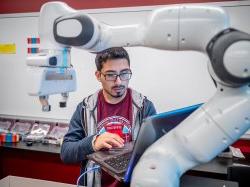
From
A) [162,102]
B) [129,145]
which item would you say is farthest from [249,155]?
[129,145]

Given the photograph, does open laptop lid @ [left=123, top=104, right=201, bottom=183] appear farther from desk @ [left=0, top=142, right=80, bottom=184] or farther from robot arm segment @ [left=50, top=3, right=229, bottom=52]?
desk @ [left=0, top=142, right=80, bottom=184]

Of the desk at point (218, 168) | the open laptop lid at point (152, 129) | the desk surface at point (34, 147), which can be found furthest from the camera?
the desk surface at point (34, 147)

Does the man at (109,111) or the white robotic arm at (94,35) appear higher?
the white robotic arm at (94,35)

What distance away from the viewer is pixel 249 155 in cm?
241

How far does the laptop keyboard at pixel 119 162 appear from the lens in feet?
2.60

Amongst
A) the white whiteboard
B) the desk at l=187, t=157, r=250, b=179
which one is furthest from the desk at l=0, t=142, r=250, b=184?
the desk at l=187, t=157, r=250, b=179

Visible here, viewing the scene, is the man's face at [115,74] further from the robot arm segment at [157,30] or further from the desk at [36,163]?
the desk at [36,163]

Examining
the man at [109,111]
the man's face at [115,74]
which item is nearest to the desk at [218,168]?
the man at [109,111]

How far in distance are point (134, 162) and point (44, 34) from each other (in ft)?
1.45

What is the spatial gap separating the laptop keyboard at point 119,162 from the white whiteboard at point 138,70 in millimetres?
1471

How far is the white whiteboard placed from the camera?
8.13ft

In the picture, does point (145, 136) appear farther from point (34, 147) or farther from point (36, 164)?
point (36, 164)

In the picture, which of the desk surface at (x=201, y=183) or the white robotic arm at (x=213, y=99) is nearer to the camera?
the white robotic arm at (x=213, y=99)

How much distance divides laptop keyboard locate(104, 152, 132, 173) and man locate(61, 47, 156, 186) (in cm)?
38
